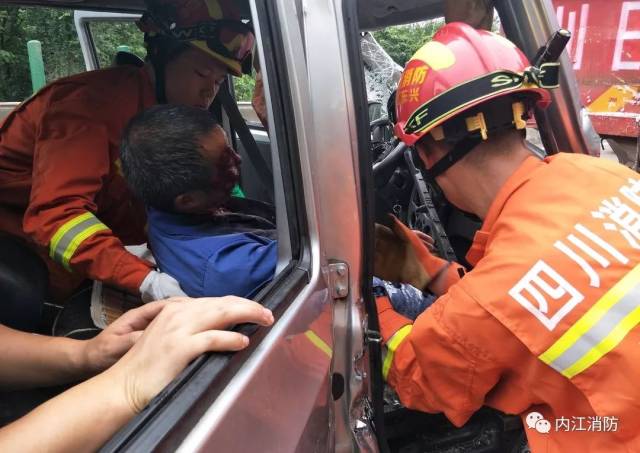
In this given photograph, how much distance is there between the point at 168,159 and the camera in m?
1.43

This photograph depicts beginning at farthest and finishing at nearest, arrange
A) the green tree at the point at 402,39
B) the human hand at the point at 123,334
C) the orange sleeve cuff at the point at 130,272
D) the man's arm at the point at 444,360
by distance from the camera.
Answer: the green tree at the point at 402,39
the orange sleeve cuff at the point at 130,272
the man's arm at the point at 444,360
the human hand at the point at 123,334

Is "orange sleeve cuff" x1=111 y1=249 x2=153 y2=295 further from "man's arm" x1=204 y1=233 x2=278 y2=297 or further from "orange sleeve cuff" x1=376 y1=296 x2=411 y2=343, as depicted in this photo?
"orange sleeve cuff" x1=376 y1=296 x2=411 y2=343

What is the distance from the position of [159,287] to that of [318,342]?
562 mm

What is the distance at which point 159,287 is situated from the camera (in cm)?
148

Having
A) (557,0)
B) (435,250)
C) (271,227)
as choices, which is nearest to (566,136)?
(435,250)

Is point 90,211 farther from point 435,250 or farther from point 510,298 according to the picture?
point 435,250

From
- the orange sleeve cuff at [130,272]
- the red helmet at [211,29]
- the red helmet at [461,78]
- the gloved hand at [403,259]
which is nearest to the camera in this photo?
the red helmet at [461,78]

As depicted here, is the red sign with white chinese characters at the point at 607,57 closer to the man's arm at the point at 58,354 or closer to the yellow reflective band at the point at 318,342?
the yellow reflective band at the point at 318,342

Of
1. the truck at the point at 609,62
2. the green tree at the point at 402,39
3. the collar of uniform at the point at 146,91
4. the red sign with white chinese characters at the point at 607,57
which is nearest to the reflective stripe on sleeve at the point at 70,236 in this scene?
the collar of uniform at the point at 146,91

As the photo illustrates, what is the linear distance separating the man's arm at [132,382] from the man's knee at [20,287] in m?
0.97

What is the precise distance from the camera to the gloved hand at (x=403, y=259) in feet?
6.22

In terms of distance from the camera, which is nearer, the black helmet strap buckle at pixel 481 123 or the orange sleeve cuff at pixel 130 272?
the black helmet strap buckle at pixel 481 123

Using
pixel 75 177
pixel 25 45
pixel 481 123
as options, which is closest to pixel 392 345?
pixel 481 123

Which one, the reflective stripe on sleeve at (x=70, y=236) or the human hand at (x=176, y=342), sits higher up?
the human hand at (x=176, y=342)
